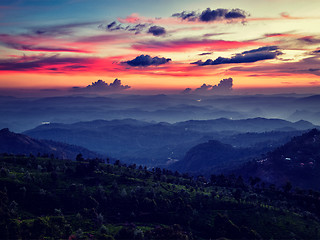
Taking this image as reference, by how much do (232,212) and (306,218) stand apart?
52074 millimetres

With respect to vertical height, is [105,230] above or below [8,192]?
below

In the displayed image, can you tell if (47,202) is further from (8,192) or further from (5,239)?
(5,239)

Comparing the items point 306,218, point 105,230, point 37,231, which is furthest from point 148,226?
point 306,218

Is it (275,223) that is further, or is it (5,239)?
(275,223)

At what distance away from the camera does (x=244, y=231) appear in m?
159

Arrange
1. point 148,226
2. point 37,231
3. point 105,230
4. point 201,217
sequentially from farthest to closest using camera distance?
point 201,217, point 148,226, point 105,230, point 37,231

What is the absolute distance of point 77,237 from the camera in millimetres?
136875

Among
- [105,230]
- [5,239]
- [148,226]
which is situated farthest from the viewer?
→ [148,226]

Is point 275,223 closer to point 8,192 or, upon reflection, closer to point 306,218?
point 306,218

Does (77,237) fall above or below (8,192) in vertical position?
below

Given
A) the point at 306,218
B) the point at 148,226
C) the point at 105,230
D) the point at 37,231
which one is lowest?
the point at 306,218

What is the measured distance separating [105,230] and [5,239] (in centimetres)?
4889

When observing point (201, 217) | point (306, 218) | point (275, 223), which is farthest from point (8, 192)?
point (306, 218)

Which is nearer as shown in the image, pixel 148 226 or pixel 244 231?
pixel 244 231
